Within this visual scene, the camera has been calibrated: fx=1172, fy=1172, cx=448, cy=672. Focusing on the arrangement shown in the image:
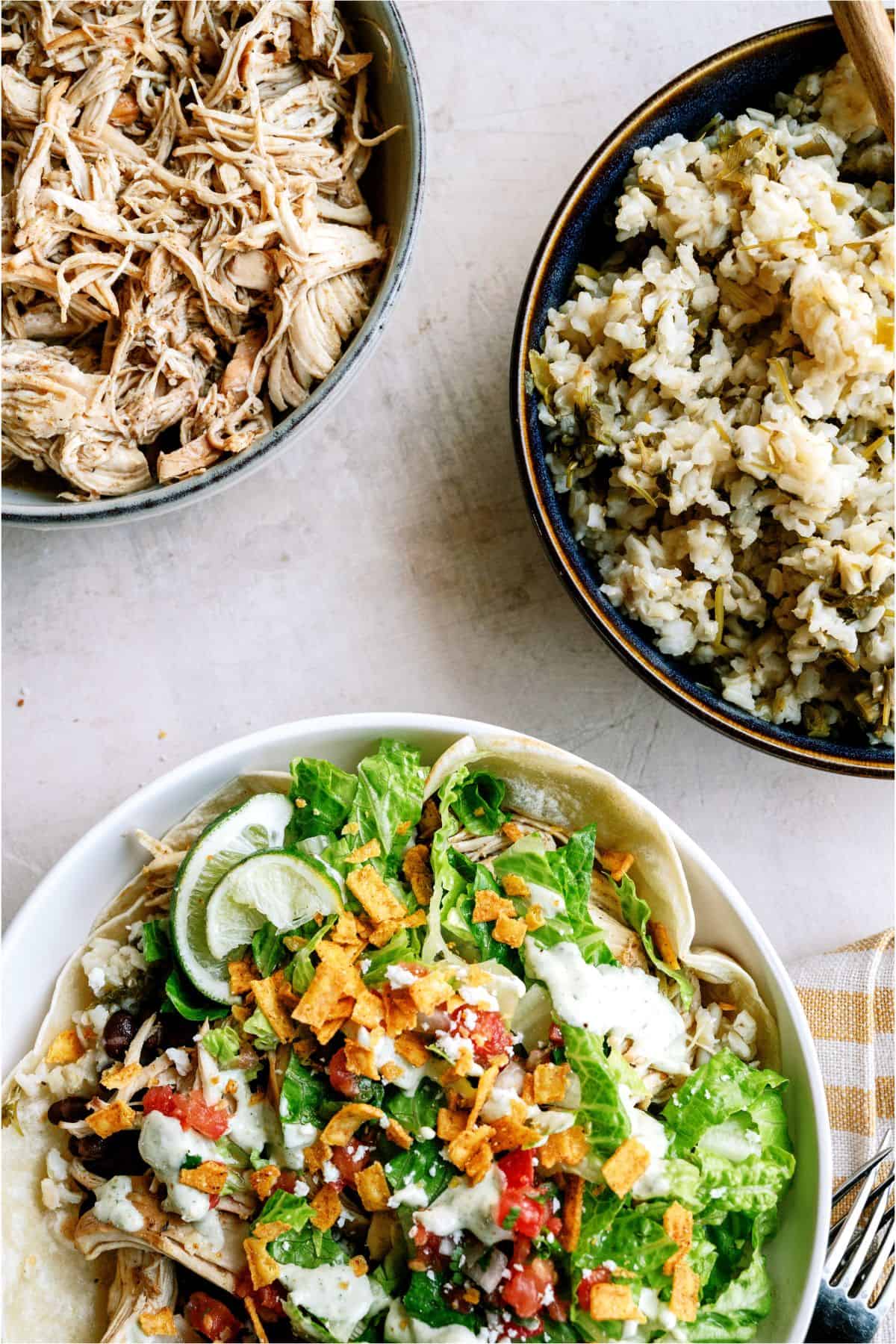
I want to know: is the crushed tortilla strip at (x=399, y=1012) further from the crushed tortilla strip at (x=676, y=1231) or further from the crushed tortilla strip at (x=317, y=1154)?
the crushed tortilla strip at (x=676, y=1231)

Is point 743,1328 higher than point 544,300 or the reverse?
the reverse

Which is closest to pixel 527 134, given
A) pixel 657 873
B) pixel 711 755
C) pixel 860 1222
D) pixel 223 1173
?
pixel 711 755

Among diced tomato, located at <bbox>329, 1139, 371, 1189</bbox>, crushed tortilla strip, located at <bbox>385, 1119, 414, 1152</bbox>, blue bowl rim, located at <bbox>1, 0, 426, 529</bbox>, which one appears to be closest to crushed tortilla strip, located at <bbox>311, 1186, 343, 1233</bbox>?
diced tomato, located at <bbox>329, 1139, 371, 1189</bbox>

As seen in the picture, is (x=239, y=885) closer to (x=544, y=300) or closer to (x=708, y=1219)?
(x=708, y=1219)

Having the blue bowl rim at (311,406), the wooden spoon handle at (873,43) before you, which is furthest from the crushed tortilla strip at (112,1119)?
the wooden spoon handle at (873,43)

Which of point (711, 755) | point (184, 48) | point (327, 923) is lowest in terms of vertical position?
point (711, 755)

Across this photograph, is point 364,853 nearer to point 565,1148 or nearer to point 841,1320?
point 565,1148

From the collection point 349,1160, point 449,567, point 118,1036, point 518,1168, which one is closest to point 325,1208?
point 349,1160
